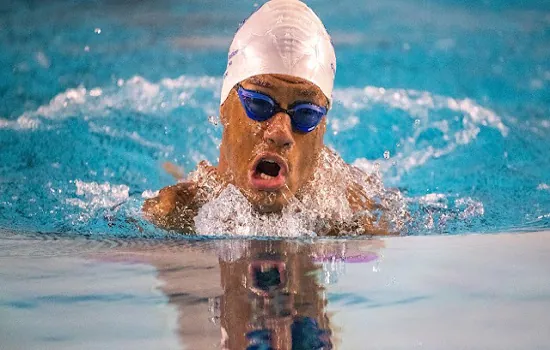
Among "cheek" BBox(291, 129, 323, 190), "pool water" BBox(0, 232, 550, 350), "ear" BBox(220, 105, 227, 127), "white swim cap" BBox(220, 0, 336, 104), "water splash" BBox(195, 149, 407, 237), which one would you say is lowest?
"pool water" BBox(0, 232, 550, 350)

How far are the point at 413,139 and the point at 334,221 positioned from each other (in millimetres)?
2275

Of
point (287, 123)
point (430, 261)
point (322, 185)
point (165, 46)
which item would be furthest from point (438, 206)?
point (165, 46)

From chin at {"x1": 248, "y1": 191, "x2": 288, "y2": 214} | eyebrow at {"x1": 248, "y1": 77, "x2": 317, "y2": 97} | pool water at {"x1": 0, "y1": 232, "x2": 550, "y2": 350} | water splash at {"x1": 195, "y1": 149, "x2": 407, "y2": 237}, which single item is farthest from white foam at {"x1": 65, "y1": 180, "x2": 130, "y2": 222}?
pool water at {"x1": 0, "y1": 232, "x2": 550, "y2": 350}

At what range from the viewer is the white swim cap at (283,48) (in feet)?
8.58

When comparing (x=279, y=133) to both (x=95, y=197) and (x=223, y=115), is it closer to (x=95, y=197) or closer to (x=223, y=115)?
(x=223, y=115)

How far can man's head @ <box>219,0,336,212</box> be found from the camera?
244 centimetres

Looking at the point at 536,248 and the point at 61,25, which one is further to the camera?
the point at 61,25

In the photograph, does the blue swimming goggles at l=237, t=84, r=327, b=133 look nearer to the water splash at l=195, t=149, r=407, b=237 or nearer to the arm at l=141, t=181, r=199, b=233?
the water splash at l=195, t=149, r=407, b=237

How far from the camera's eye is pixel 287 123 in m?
2.45

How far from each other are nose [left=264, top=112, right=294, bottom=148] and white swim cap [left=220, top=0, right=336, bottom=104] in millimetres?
213

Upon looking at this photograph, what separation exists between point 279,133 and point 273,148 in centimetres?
6

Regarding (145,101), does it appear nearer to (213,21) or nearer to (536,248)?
(213,21)

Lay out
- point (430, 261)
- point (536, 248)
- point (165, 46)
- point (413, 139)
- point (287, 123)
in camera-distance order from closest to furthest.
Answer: point (430, 261)
point (536, 248)
point (287, 123)
point (413, 139)
point (165, 46)

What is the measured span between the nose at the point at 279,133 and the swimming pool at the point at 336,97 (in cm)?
100
